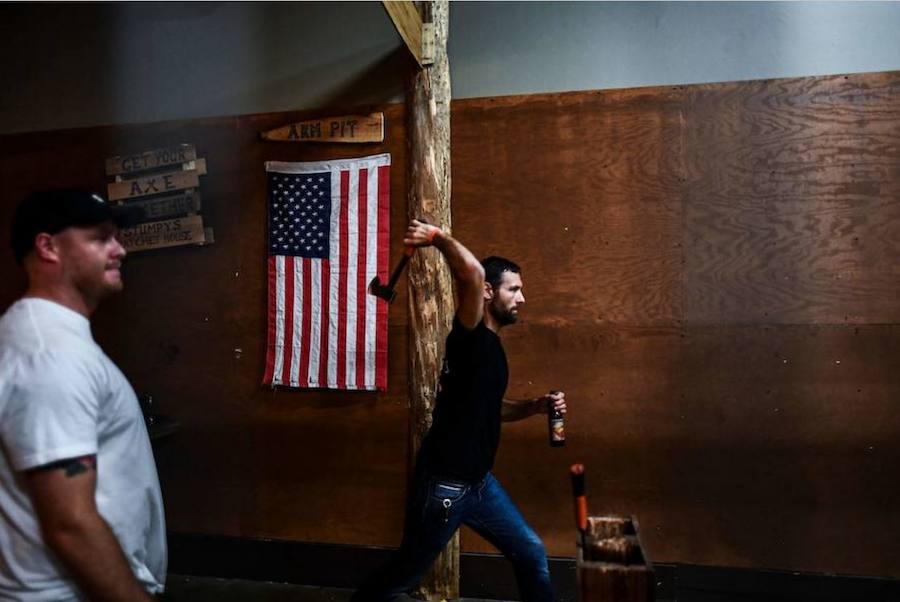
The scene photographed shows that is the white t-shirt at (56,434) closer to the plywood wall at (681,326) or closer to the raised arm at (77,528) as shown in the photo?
the raised arm at (77,528)

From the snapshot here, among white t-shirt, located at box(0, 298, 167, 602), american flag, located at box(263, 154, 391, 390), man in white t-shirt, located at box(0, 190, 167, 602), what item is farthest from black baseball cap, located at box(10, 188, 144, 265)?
american flag, located at box(263, 154, 391, 390)

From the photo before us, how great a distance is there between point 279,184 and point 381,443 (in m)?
1.84

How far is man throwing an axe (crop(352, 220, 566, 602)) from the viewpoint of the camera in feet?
7.57

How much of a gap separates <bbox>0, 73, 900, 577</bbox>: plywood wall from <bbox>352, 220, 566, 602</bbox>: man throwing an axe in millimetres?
1110

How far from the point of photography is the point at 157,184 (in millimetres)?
4098

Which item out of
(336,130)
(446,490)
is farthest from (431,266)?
(446,490)

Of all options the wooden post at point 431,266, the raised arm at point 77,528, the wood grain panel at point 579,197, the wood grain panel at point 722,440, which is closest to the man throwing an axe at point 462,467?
the wooden post at point 431,266

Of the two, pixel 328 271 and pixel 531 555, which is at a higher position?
pixel 328 271

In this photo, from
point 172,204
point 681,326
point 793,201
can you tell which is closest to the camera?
point 793,201

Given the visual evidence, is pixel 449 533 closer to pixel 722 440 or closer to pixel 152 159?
pixel 722 440

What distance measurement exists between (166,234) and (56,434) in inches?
129

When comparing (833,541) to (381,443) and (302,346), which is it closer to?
(381,443)

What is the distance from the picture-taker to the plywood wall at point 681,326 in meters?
3.25

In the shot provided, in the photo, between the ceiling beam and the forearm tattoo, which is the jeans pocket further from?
the ceiling beam
